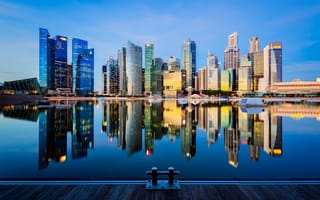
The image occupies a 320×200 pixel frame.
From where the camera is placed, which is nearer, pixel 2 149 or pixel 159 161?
pixel 159 161

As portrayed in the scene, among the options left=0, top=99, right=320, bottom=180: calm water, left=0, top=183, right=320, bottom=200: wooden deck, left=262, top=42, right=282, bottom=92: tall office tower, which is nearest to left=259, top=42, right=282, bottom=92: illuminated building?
left=262, top=42, right=282, bottom=92: tall office tower

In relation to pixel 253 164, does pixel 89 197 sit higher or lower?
higher

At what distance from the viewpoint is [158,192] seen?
15.2 ft

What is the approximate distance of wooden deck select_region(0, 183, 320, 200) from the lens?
14.5ft

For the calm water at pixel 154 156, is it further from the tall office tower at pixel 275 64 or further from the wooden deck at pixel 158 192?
the tall office tower at pixel 275 64

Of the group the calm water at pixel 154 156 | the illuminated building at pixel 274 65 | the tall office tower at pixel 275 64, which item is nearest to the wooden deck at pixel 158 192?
the calm water at pixel 154 156

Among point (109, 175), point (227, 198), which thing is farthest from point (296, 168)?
point (109, 175)

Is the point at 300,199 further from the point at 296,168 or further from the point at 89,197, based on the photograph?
the point at 296,168

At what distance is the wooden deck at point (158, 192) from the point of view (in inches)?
174

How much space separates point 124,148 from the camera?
13.2 meters

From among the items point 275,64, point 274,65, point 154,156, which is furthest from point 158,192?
point 275,64

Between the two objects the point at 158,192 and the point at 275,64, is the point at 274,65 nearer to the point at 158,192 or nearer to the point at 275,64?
the point at 275,64

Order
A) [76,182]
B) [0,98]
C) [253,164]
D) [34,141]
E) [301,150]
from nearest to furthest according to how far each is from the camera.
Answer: [76,182]
[253,164]
[301,150]
[34,141]
[0,98]

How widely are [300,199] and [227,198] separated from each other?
1463 millimetres
